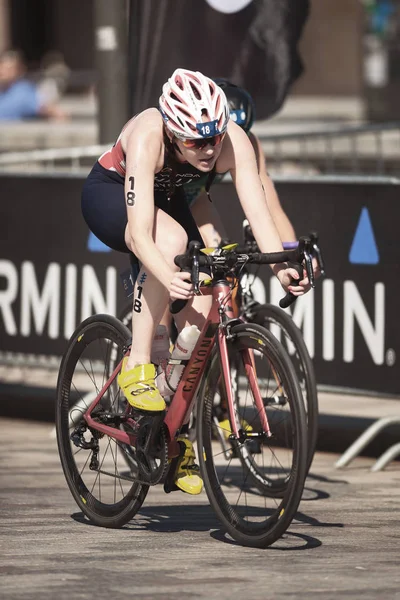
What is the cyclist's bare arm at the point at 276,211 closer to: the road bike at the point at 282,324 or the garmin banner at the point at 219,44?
the road bike at the point at 282,324

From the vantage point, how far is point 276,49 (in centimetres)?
973

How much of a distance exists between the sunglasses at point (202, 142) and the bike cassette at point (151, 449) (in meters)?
1.10

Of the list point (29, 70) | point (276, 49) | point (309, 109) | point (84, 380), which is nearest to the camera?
point (84, 380)

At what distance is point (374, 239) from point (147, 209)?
263 cm

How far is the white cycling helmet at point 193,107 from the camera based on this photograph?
20.5 ft

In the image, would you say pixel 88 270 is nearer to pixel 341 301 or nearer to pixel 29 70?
pixel 341 301

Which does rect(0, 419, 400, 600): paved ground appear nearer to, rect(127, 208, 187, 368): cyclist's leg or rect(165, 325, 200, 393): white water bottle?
rect(165, 325, 200, 393): white water bottle

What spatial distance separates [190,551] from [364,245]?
2.87 m

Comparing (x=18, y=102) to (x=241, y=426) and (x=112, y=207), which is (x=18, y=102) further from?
(x=241, y=426)

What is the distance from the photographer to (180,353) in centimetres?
662

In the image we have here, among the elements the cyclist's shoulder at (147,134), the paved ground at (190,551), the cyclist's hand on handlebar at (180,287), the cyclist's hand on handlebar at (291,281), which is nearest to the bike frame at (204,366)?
the cyclist's hand on handlebar at (291,281)

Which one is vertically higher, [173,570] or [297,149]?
[297,149]

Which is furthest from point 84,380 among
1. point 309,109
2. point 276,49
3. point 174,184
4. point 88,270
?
point 309,109

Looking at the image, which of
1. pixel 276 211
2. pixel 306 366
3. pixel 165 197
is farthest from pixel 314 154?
pixel 165 197
